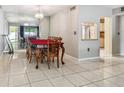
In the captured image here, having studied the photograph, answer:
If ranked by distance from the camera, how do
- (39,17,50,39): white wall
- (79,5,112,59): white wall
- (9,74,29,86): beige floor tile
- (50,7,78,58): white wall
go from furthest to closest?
(39,17,50,39): white wall, (50,7,78,58): white wall, (79,5,112,59): white wall, (9,74,29,86): beige floor tile

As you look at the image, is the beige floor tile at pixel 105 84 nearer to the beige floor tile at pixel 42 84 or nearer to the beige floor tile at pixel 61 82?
the beige floor tile at pixel 61 82

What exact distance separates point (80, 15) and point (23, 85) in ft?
12.7

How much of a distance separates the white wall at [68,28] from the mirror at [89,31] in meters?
0.30

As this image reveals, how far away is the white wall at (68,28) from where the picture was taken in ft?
20.2

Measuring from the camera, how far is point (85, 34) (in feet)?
19.9

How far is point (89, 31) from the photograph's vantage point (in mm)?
6195

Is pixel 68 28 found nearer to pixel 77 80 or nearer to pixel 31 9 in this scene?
pixel 31 9

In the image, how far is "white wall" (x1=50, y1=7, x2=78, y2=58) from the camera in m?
6.16

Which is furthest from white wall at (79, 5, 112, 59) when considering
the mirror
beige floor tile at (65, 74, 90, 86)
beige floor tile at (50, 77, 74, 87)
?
beige floor tile at (50, 77, 74, 87)

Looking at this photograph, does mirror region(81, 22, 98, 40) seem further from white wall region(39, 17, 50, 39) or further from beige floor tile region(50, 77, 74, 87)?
white wall region(39, 17, 50, 39)

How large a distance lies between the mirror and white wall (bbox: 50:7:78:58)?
300 millimetres

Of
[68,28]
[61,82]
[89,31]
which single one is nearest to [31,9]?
[68,28]

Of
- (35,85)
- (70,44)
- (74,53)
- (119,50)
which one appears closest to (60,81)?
(35,85)

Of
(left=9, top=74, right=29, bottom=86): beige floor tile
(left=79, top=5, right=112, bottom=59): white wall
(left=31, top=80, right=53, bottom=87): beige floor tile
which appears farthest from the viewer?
(left=79, top=5, right=112, bottom=59): white wall
